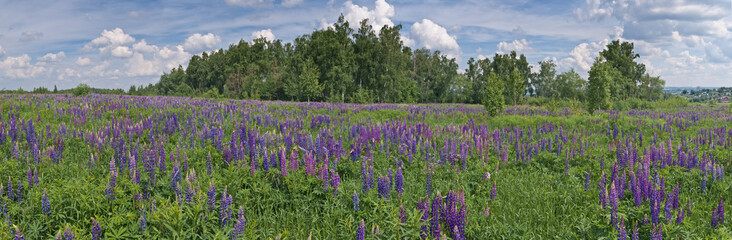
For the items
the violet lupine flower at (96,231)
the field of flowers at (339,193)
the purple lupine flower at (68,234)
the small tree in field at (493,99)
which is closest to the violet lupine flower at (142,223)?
the field of flowers at (339,193)

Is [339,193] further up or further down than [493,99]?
further down

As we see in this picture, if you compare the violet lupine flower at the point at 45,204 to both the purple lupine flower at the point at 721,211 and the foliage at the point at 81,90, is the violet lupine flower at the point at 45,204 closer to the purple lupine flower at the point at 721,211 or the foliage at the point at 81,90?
the purple lupine flower at the point at 721,211

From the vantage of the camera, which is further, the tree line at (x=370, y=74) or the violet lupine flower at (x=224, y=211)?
the tree line at (x=370, y=74)

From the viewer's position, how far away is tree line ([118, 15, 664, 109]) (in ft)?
157

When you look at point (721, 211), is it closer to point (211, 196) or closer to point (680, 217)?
point (680, 217)

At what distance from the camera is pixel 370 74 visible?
56969mm

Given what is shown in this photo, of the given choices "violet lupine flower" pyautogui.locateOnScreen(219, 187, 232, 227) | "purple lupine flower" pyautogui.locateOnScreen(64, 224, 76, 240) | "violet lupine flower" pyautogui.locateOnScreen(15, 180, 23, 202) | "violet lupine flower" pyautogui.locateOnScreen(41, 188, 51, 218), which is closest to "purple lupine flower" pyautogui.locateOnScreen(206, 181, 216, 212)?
"violet lupine flower" pyautogui.locateOnScreen(219, 187, 232, 227)

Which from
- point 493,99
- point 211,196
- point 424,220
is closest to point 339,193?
point 424,220

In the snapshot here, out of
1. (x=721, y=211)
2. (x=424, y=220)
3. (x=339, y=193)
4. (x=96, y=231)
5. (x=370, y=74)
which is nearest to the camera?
(x=96, y=231)

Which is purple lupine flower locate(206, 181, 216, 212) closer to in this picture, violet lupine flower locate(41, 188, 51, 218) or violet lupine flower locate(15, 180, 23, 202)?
violet lupine flower locate(41, 188, 51, 218)

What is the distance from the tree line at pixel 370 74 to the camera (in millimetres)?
47969

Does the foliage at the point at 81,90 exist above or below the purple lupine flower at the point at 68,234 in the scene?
above

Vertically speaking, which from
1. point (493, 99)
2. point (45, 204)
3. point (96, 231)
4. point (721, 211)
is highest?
point (493, 99)

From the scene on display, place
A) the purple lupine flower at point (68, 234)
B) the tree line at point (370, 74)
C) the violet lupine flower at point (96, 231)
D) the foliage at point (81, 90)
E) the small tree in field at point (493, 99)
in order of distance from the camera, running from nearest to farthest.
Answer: the purple lupine flower at point (68, 234), the violet lupine flower at point (96, 231), the small tree in field at point (493, 99), the foliage at point (81, 90), the tree line at point (370, 74)
